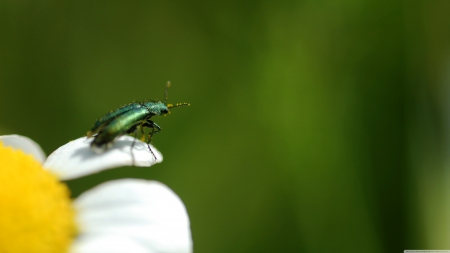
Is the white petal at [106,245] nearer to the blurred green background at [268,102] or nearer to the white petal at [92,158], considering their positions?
the white petal at [92,158]

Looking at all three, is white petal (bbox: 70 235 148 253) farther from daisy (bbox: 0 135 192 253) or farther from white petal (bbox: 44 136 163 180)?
white petal (bbox: 44 136 163 180)

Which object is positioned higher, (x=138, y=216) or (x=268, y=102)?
(x=268, y=102)

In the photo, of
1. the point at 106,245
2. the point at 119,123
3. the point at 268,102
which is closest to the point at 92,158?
the point at 119,123

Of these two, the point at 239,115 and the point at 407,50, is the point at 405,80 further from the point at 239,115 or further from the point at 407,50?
the point at 239,115

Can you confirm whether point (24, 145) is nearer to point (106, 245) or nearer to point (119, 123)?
point (119, 123)

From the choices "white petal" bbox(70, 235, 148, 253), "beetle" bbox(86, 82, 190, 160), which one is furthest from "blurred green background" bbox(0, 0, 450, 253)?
"white petal" bbox(70, 235, 148, 253)

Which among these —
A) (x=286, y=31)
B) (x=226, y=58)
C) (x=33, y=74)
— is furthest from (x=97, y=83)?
(x=286, y=31)
